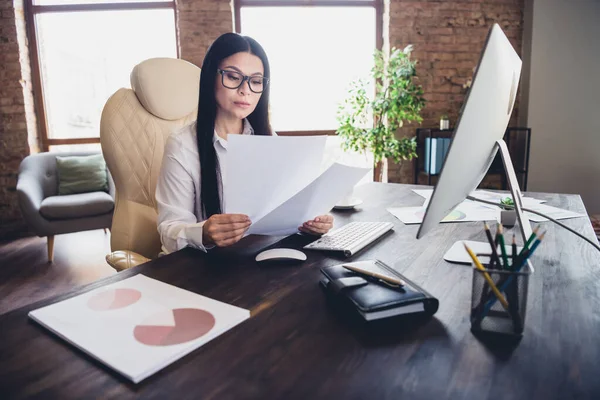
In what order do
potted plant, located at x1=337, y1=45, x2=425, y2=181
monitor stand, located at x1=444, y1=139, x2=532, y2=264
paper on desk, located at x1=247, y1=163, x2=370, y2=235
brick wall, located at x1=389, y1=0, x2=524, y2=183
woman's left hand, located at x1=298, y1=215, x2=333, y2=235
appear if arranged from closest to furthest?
monitor stand, located at x1=444, y1=139, x2=532, y2=264 < paper on desk, located at x1=247, y1=163, x2=370, y2=235 < woman's left hand, located at x1=298, y1=215, x2=333, y2=235 < potted plant, located at x1=337, y1=45, x2=425, y2=181 < brick wall, located at x1=389, y1=0, x2=524, y2=183

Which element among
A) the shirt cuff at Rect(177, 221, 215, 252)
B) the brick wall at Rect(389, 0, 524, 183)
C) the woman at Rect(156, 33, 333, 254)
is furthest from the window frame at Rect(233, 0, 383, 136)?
the shirt cuff at Rect(177, 221, 215, 252)

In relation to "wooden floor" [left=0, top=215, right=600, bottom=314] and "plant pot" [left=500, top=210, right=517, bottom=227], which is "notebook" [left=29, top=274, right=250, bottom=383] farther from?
"wooden floor" [left=0, top=215, right=600, bottom=314]

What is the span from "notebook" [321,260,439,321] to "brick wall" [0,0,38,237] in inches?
170

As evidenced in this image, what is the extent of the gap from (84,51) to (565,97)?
476 centimetres

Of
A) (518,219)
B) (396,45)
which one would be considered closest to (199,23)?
(396,45)

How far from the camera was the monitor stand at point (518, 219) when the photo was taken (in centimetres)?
84

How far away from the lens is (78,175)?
372 centimetres

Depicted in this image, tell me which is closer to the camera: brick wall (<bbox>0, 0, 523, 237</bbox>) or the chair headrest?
the chair headrest

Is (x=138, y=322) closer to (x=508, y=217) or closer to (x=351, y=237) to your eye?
(x=351, y=237)

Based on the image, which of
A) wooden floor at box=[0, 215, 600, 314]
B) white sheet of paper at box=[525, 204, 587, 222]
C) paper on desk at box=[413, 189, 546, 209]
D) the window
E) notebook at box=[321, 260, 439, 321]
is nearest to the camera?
notebook at box=[321, 260, 439, 321]

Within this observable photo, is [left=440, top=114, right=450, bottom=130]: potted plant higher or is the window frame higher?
the window frame

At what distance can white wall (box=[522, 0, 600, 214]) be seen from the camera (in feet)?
12.3

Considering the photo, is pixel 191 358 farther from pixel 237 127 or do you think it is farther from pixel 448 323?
pixel 237 127

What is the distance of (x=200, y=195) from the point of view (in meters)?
1.35
